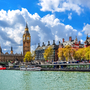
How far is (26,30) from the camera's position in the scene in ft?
557

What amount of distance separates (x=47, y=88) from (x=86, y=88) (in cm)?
696

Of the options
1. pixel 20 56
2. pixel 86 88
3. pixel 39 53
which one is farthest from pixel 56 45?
pixel 86 88

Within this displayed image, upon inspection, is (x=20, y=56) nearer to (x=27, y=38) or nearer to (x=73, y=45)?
(x=27, y=38)

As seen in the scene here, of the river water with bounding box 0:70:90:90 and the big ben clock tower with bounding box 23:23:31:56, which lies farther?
the big ben clock tower with bounding box 23:23:31:56

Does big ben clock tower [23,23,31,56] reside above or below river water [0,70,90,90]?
above

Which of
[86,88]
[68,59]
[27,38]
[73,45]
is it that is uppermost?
[27,38]

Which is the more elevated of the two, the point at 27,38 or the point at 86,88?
the point at 27,38

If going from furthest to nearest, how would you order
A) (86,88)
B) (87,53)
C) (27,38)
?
(27,38), (87,53), (86,88)

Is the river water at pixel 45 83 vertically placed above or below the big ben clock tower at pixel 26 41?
below

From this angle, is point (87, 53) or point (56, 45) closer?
point (87, 53)

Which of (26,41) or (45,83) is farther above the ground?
(26,41)

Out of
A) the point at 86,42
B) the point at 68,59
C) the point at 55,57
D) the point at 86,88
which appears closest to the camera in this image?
the point at 86,88

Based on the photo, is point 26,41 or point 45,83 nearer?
point 45,83

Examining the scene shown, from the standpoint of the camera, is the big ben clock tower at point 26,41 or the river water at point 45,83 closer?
the river water at point 45,83
